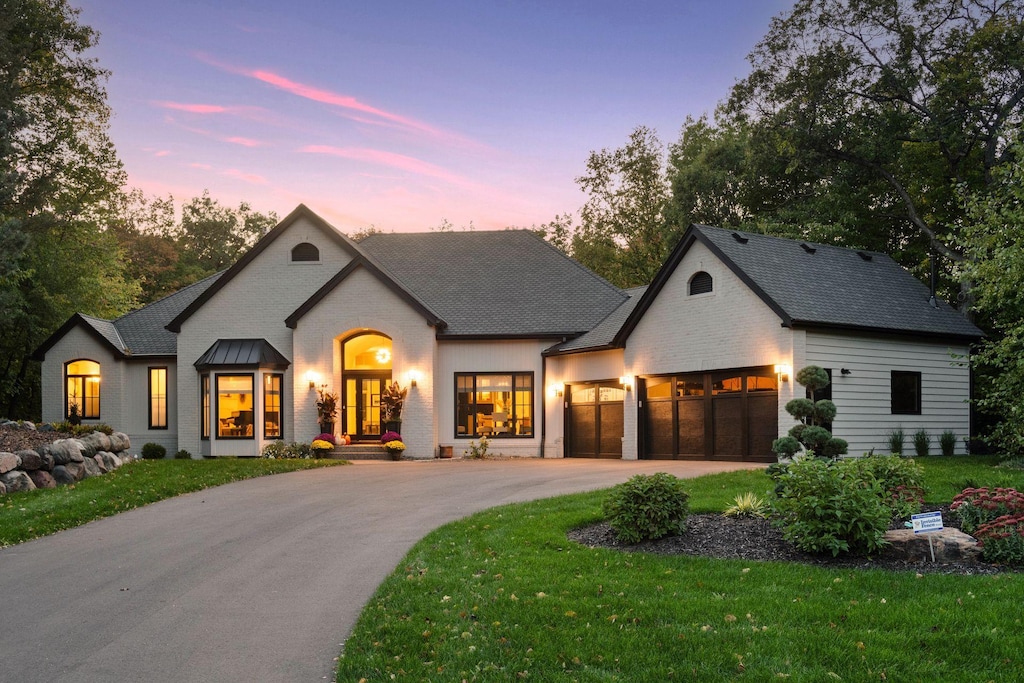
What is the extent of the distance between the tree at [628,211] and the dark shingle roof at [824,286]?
2084 centimetres

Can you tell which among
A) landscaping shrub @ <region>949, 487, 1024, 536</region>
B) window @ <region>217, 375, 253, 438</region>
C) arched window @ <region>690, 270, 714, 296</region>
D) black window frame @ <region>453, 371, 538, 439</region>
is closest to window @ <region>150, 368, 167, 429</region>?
window @ <region>217, 375, 253, 438</region>

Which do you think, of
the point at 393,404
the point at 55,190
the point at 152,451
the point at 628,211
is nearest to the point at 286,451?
the point at 393,404

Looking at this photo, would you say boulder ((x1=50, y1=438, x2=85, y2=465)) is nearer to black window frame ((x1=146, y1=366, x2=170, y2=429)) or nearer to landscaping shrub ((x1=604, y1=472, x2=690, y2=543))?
black window frame ((x1=146, y1=366, x2=170, y2=429))

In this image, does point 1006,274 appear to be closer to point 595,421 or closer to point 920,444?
point 920,444

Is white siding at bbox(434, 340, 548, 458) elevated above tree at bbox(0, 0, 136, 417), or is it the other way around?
tree at bbox(0, 0, 136, 417)

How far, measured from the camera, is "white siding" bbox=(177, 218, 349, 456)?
2603 centimetres

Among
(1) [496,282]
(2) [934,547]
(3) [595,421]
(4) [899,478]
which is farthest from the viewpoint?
(1) [496,282]

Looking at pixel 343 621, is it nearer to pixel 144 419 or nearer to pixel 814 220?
pixel 144 419

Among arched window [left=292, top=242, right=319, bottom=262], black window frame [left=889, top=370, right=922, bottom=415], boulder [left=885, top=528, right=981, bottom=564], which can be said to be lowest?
boulder [left=885, top=528, right=981, bottom=564]

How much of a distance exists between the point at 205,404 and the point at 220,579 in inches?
710

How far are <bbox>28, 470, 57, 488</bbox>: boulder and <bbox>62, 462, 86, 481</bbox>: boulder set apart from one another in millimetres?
538

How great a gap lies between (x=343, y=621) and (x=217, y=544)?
4.15 meters

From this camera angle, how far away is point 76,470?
638 inches

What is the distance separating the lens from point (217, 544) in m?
10.6
